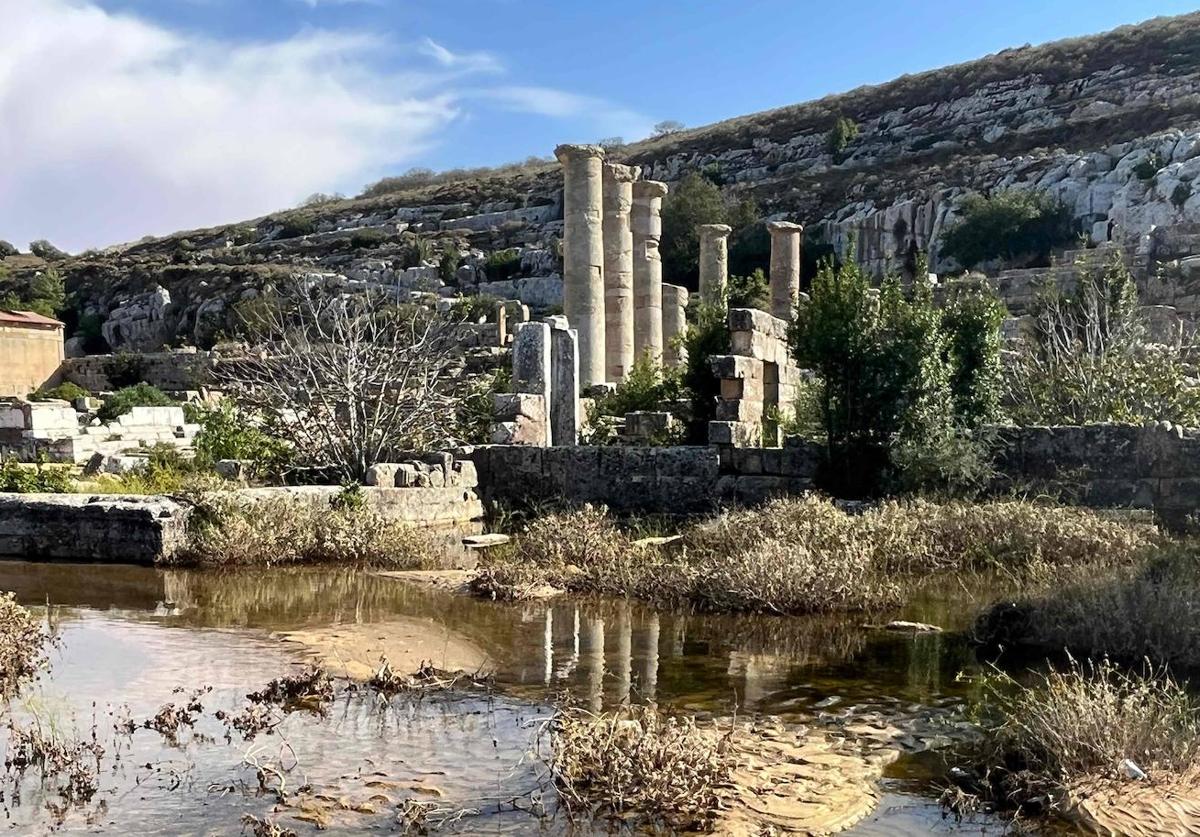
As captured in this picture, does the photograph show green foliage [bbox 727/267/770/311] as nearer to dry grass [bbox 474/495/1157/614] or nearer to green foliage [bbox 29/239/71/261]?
dry grass [bbox 474/495/1157/614]

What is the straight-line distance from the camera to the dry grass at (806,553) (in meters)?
8.58

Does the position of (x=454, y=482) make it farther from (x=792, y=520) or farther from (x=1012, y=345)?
(x=1012, y=345)

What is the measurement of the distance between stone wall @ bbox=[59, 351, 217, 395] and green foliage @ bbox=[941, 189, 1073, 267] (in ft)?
108

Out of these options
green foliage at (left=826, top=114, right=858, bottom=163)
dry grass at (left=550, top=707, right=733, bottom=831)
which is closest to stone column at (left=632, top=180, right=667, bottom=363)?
dry grass at (left=550, top=707, right=733, bottom=831)

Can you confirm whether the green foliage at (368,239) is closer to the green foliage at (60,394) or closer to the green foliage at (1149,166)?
the green foliage at (60,394)

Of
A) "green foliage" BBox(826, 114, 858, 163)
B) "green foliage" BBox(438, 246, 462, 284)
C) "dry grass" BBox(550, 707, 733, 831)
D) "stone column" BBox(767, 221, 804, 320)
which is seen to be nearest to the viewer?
"dry grass" BBox(550, 707, 733, 831)

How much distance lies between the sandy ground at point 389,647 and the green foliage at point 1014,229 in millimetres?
45212

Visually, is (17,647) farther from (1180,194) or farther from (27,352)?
(1180,194)

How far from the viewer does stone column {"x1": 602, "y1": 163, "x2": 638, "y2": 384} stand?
26.3 meters

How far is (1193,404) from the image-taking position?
557 inches

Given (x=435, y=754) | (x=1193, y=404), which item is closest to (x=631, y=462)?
Result: (x=1193, y=404)

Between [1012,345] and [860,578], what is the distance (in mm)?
14395

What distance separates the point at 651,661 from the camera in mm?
7094

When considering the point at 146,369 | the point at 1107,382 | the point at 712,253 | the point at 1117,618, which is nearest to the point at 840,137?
the point at 712,253
